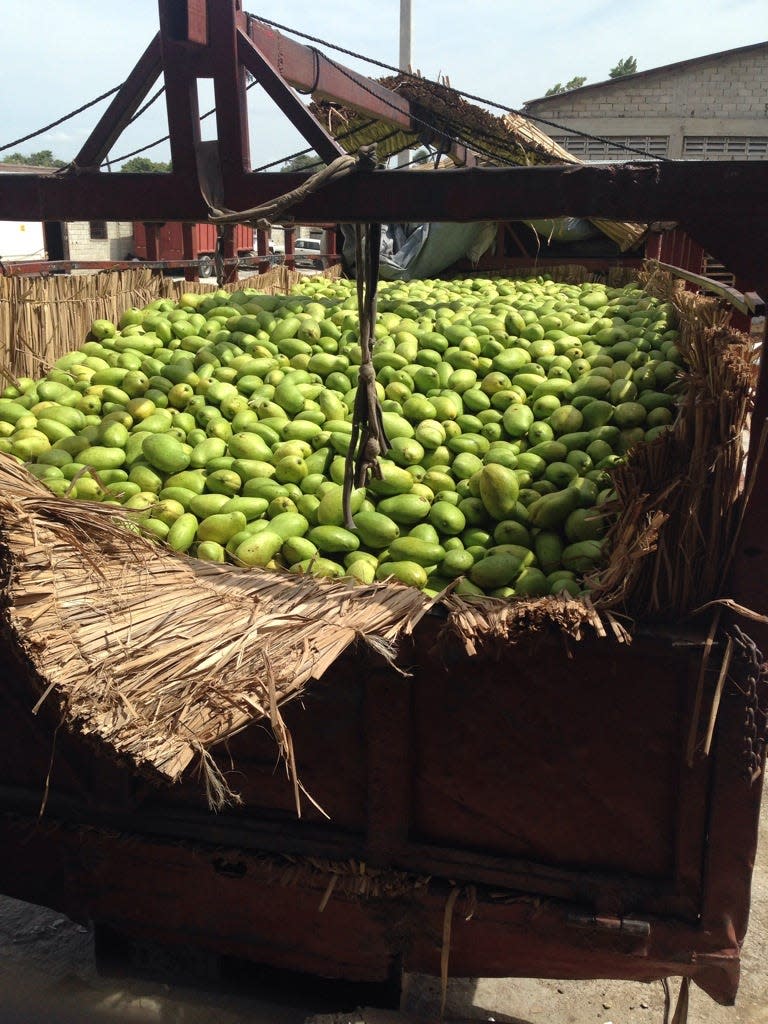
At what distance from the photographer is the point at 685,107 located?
22.9 m

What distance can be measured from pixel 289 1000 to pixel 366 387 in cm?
202

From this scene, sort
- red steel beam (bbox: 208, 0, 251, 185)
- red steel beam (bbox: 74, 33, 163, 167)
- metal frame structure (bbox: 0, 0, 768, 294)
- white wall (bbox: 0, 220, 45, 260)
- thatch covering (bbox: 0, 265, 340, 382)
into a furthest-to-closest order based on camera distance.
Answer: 1. white wall (bbox: 0, 220, 45, 260)
2. thatch covering (bbox: 0, 265, 340, 382)
3. red steel beam (bbox: 74, 33, 163, 167)
4. red steel beam (bbox: 208, 0, 251, 185)
5. metal frame structure (bbox: 0, 0, 768, 294)

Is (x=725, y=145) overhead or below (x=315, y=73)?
overhead

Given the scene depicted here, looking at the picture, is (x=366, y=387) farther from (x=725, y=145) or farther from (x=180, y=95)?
(x=725, y=145)

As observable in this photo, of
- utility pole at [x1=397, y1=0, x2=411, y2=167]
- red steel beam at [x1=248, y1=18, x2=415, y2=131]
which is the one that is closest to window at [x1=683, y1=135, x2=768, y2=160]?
utility pole at [x1=397, y1=0, x2=411, y2=167]

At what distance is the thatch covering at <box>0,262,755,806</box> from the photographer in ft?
5.92

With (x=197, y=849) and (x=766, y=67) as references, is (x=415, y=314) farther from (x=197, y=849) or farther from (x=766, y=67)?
(x=766, y=67)

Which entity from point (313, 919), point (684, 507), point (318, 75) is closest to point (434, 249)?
point (318, 75)

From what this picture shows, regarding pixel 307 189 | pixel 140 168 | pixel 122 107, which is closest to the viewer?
pixel 307 189

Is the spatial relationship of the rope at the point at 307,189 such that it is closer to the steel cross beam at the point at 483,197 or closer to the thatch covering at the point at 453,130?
the steel cross beam at the point at 483,197

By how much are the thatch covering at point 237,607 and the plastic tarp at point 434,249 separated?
32.4 feet

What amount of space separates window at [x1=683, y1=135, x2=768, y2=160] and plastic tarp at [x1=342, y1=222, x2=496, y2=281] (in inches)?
561

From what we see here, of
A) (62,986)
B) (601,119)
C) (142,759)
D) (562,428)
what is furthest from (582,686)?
(601,119)

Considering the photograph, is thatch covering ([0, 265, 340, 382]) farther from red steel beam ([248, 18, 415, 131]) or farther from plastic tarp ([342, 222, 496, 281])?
plastic tarp ([342, 222, 496, 281])
